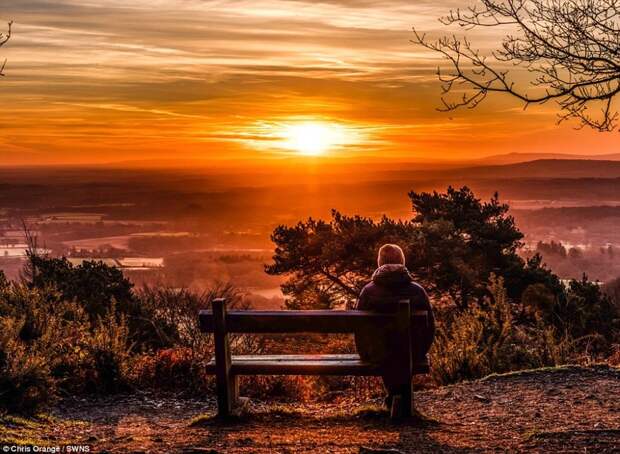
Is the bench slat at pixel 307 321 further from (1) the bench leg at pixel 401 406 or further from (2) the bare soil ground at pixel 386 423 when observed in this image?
(2) the bare soil ground at pixel 386 423

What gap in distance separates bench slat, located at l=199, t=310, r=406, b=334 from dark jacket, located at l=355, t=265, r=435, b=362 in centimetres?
13

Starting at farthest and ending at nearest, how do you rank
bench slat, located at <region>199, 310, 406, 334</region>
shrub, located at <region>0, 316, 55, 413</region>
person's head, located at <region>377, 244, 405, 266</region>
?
→ shrub, located at <region>0, 316, 55, 413</region>, person's head, located at <region>377, 244, 405, 266</region>, bench slat, located at <region>199, 310, 406, 334</region>

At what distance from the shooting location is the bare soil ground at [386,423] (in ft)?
24.4

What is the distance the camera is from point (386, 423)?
8344 mm

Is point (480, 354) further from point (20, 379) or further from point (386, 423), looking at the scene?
point (20, 379)

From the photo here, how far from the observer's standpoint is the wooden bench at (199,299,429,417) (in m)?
8.05

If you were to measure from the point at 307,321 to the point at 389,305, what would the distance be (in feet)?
2.66

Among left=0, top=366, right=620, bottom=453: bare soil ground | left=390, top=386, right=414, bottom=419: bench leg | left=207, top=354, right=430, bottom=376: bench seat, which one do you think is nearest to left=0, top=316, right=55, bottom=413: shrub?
left=0, top=366, right=620, bottom=453: bare soil ground

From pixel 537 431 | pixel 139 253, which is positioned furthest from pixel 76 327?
pixel 139 253

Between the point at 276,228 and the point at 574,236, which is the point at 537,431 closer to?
the point at 276,228

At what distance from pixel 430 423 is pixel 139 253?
69.0 meters

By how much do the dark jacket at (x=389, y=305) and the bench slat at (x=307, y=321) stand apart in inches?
5.1

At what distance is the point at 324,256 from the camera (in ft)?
99.1

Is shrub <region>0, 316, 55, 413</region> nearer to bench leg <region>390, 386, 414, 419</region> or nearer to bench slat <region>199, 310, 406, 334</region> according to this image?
bench slat <region>199, 310, 406, 334</region>
